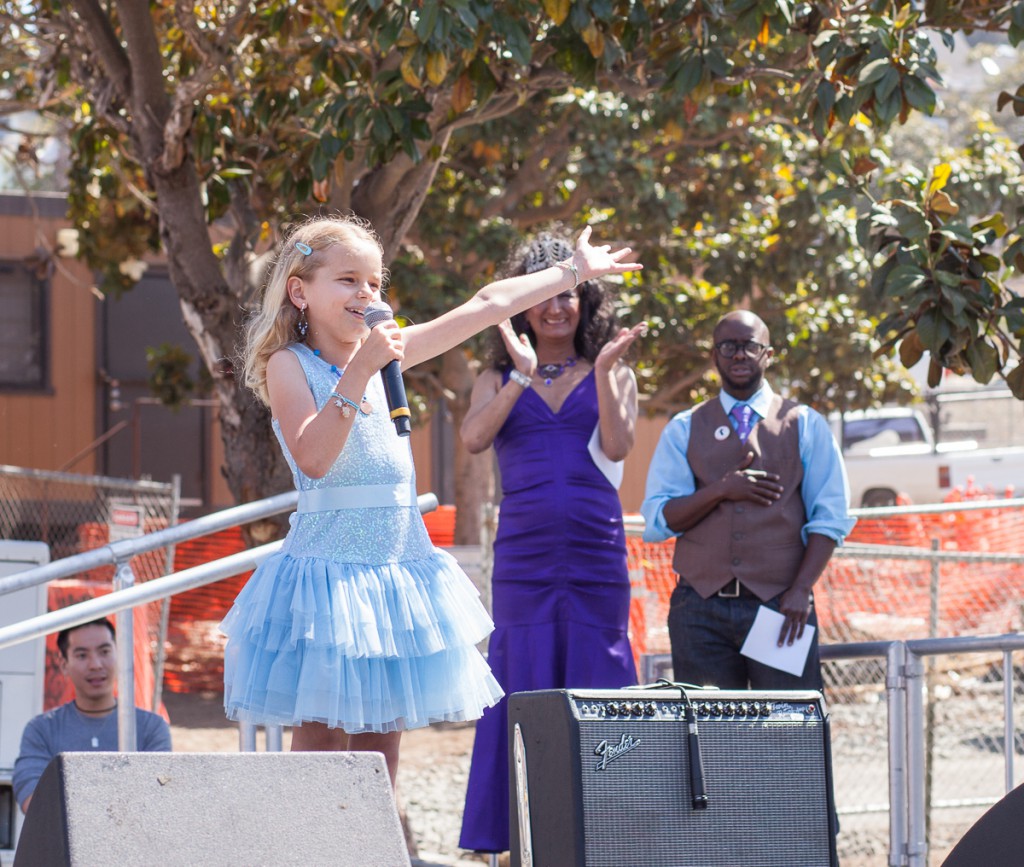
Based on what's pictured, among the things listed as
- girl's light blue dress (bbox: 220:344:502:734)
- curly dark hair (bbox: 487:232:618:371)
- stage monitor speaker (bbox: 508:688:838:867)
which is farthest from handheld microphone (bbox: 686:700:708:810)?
curly dark hair (bbox: 487:232:618:371)

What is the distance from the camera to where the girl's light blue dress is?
3.22 meters

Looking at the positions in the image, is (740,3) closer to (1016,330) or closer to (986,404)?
(1016,330)

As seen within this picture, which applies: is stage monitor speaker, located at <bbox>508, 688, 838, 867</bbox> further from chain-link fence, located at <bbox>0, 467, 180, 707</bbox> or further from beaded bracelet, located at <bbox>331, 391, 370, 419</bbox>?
chain-link fence, located at <bbox>0, 467, 180, 707</bbox>

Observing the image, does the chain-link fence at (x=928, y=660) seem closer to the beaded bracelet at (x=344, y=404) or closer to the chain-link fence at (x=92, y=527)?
the chain-link fence at (x=92, y=527)

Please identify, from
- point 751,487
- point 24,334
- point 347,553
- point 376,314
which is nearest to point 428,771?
point 751,487

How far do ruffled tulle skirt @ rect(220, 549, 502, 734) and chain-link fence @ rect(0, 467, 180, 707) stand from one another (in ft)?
11.4

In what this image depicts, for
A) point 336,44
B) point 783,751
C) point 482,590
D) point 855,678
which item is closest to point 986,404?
point 855,678

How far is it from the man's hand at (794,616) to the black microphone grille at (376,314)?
183 cm

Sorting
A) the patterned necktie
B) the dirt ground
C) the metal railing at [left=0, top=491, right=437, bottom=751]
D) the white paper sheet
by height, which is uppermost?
the patterned necktie

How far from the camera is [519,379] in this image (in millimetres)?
4750

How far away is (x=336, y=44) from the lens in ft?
21.0

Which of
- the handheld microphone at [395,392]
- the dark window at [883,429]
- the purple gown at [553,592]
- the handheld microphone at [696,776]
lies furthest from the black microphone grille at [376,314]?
the dark window at [883,429]

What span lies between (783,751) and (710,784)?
213 mm

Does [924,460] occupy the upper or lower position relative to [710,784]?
upper
